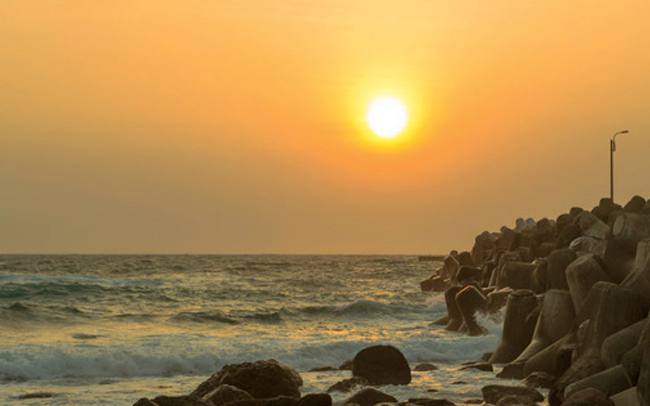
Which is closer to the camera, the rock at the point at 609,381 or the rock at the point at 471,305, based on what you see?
the rock at the point at 609,381

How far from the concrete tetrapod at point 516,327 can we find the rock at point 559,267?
617 mm

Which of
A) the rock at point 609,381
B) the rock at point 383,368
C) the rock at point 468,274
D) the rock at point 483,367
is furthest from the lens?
the rock at point 468,274

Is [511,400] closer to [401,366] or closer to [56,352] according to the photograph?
[401,366]

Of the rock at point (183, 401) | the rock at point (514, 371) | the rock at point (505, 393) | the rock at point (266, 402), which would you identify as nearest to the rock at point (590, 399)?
the rock at point (505, 393)

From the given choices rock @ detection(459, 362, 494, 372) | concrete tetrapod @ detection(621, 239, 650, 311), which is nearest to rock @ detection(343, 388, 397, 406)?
rock @ detection(459, 362, 494, 372)

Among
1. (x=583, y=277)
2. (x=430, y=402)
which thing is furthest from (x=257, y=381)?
(x=583, y=277)

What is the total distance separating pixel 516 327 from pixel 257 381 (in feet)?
22.2

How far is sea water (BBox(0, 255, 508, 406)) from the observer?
17.7 m

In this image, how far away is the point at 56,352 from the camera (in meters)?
21.2

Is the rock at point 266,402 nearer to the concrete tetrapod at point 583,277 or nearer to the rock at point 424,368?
the concrete tetrapod at point 583,277

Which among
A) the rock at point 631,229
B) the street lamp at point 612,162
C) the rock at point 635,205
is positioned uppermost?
the street lamp at point 612,162

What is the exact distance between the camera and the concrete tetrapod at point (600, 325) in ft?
44.1

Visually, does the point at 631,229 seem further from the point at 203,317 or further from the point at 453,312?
the point at 203,317

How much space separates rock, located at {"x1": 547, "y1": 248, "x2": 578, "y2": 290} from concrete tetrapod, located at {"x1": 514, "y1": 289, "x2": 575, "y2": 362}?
1.47 metres
